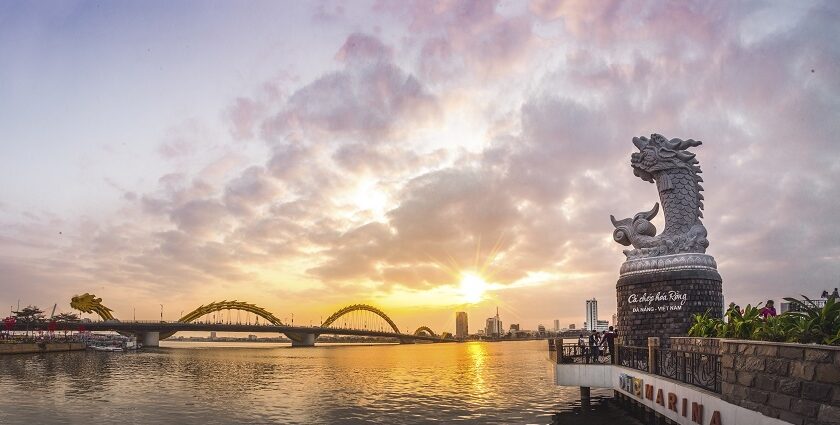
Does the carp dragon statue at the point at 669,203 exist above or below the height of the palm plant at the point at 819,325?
above

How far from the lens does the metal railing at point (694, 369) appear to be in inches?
795

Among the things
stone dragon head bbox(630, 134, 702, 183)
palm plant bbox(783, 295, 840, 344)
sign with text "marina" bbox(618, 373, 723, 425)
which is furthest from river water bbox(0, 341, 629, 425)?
palm plant bbox(783, 295, 840, 344)

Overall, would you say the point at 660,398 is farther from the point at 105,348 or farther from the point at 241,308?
the point at 241,308

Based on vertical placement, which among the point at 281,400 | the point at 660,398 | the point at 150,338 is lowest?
the point at 150,338

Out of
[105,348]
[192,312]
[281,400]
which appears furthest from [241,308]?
[281,400]

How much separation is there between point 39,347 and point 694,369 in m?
125

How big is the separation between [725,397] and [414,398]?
2714cm

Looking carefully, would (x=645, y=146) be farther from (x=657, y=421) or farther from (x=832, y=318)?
(x=832, y=318)

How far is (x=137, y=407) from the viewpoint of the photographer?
36.3 m

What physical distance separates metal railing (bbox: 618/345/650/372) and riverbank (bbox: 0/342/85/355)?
109 m

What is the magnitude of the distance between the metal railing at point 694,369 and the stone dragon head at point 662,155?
461 inches

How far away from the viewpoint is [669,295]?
3278 centimetres

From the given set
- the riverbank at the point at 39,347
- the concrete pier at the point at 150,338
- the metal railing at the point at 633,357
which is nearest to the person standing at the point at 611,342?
the metal railing at the point at 633,357

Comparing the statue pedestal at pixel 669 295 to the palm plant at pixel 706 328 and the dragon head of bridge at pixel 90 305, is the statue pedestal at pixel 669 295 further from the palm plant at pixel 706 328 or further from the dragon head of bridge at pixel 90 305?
the dragon head of bridge at pixel 90 305
